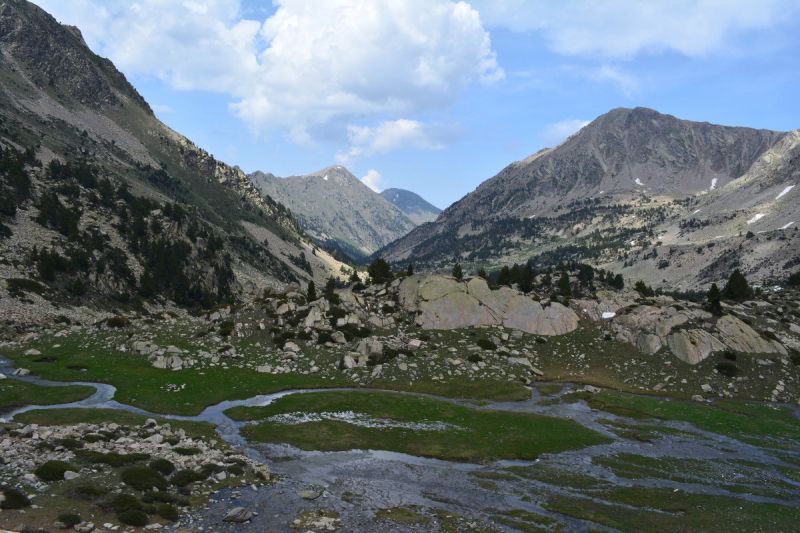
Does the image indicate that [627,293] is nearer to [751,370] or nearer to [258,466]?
[751,370]

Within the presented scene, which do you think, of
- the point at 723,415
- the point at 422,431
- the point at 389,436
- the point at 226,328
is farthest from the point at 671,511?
the point at 226,328

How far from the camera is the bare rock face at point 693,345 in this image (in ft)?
256

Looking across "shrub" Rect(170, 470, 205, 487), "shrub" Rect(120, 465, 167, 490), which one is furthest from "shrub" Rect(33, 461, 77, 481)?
"shrub" Rect(170, 470, 205, 487)

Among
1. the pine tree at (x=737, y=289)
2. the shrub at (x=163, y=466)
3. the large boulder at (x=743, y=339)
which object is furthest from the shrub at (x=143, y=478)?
the pine tree at (x=737, y=289)

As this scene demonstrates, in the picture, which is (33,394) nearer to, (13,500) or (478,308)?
(13,500)

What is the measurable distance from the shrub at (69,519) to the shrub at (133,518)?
1.85 m

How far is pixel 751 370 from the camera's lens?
7538 cm

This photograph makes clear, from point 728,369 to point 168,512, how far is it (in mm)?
78464

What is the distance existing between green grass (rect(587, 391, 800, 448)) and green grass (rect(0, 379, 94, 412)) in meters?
59.4

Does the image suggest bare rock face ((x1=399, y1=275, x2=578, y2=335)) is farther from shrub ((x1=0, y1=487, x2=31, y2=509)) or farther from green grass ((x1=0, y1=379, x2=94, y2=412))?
shrub ((x1=0, y1=487, x2=31, y2=509))

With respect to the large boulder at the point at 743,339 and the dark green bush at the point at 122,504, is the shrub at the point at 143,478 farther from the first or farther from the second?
the large boulder at the point at 743,339

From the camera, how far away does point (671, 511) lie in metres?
32.3

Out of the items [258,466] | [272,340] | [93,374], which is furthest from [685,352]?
[93,374]

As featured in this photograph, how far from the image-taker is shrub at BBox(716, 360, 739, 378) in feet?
244
